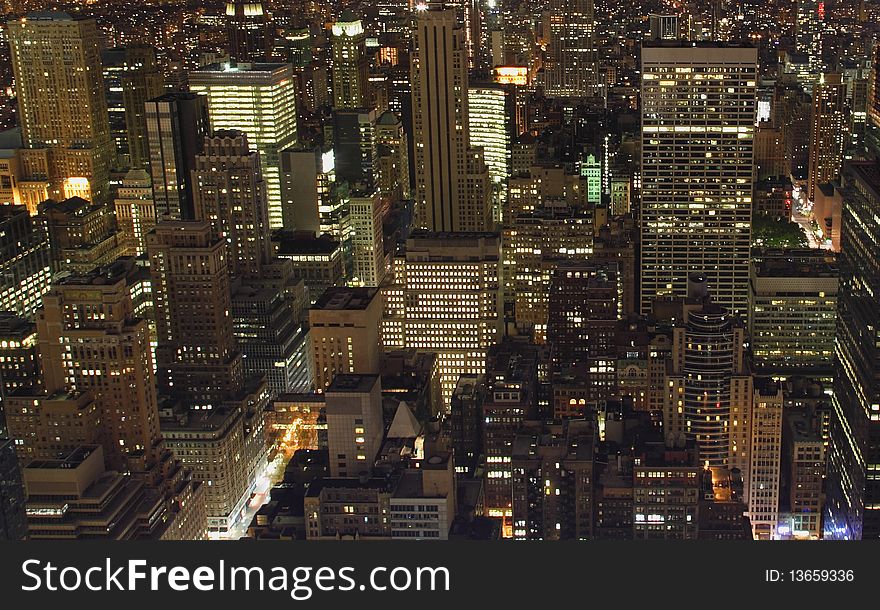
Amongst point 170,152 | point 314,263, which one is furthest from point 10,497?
point 170,152

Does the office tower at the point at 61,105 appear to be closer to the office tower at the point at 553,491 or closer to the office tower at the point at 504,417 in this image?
the office tower at the point at 504,417

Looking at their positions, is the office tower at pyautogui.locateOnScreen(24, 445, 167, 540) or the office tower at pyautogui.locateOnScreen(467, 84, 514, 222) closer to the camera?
the office tower at pyautogui.locateOnScreen(24, 445, 167, 540)

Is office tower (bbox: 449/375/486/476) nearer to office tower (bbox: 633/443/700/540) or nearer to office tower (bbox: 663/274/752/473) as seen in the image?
office tower (bbox: 663/274/752/473)

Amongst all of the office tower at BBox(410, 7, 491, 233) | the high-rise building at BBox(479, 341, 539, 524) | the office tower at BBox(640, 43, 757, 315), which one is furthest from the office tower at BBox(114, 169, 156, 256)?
the high-rise building at BBox(479, 341, 539, 524)

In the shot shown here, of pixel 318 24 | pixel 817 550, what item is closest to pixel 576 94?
pixel 318 24

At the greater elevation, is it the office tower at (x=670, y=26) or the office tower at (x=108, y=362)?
the office tower at (x=670, y=26)

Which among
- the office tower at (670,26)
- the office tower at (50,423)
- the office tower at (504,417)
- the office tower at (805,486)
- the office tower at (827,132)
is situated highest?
the office tower at (670,26)

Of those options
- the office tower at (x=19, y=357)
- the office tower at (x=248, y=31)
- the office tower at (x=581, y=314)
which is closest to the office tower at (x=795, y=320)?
the office tower at (x=581, y=314)

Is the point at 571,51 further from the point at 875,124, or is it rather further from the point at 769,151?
the point at 875,124
